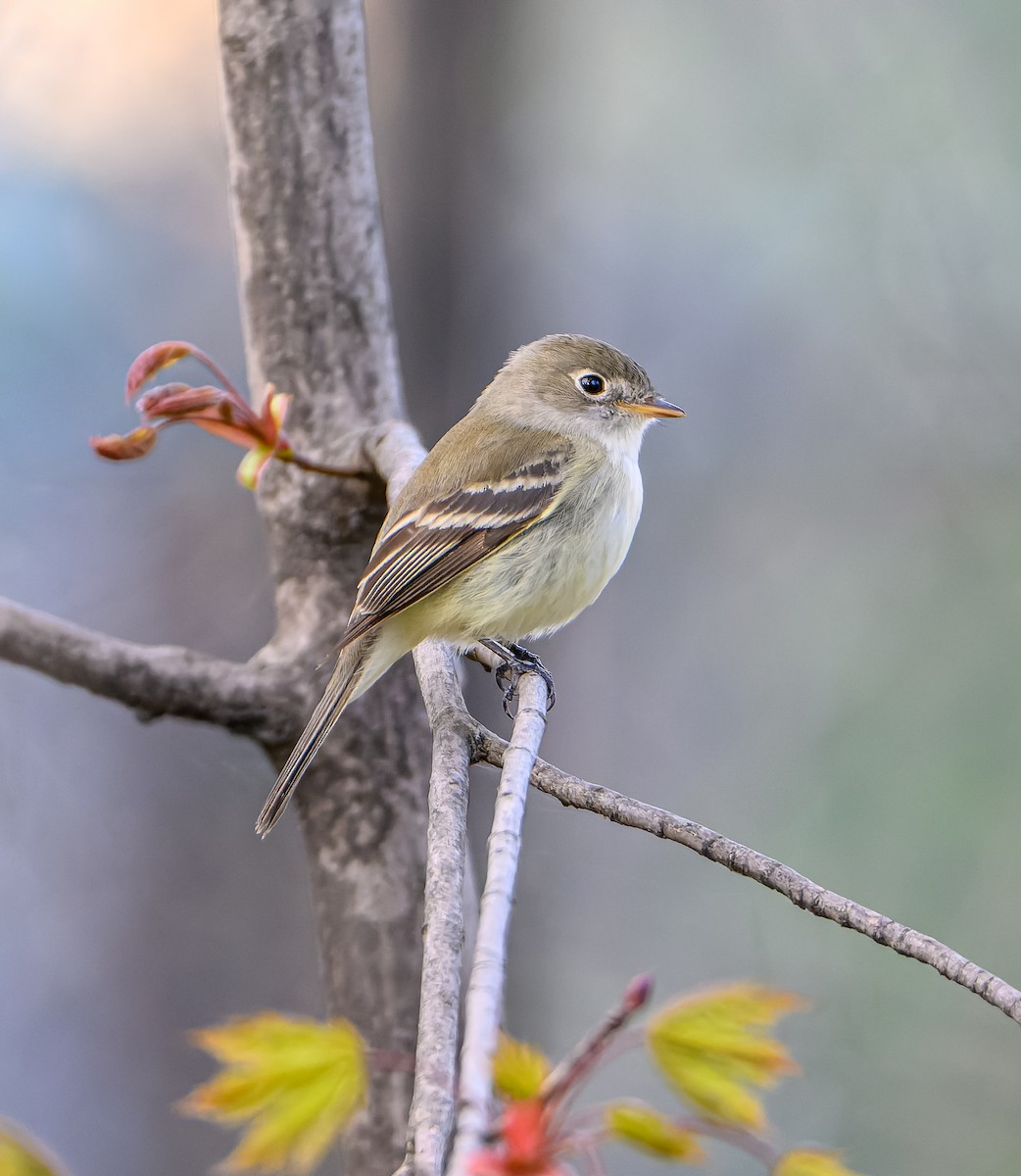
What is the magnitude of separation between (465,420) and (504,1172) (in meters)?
1.85

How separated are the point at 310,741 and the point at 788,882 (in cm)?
95

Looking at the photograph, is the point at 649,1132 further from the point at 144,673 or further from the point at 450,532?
the point at 450,532

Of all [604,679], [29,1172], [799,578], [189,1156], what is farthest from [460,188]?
[29,1172]

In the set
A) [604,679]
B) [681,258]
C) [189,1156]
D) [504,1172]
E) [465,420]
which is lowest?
[189,1156]

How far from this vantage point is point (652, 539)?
11.4 feet

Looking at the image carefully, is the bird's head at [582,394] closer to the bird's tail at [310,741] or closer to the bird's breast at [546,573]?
the bird's breast at [546,573]

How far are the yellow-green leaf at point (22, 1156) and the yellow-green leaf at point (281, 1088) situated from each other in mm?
118

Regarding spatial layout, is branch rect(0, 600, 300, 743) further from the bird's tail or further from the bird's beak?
the bird's beak

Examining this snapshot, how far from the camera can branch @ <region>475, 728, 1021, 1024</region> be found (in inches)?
33.4

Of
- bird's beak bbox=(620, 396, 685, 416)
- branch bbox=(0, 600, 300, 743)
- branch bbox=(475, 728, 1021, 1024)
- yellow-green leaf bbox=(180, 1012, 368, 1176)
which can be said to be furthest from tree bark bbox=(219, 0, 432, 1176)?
yellow-green leaf bbox=(180, 1012, 368, 1176)

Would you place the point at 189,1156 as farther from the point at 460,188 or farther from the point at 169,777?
the point at 460,188

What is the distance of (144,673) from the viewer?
5.39 feet

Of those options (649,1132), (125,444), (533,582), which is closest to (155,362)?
(125,444)

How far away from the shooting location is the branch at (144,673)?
1596 millimetres
